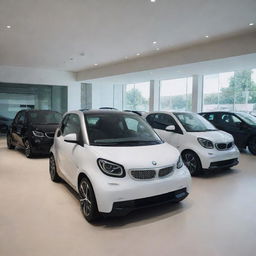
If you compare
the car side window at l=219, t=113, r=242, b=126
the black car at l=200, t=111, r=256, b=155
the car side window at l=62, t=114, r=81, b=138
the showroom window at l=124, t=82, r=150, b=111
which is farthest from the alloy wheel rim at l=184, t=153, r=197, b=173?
the showroom window at l=124, t=82, r=150, b=111

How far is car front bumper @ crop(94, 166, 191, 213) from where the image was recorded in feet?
8.65

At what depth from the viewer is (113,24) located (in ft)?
22.0

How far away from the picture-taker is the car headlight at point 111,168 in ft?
9.04

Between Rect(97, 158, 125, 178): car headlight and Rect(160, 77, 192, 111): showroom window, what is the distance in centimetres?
1226

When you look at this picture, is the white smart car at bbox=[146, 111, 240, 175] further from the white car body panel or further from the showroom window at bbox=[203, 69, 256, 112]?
the showroom window at bbox=[203, 69, 256, 112]

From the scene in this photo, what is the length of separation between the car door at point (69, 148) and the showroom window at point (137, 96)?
13196 millimetres

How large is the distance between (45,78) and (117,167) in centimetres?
1295

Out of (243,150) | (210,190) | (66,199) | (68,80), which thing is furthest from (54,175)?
(68,80)

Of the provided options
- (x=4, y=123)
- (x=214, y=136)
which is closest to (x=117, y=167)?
(x=214, y=136)

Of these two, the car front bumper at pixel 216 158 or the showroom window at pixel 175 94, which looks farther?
the showroom window at pixel 175 94

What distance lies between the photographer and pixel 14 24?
22.2 feet

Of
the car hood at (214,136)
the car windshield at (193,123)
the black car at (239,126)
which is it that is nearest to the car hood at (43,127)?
the car windshield at (193,123)

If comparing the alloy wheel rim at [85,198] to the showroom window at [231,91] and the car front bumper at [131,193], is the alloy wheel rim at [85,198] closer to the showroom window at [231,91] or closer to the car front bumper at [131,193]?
the car front bumper at [131,193]

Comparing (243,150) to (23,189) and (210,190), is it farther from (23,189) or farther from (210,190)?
(23,189)
